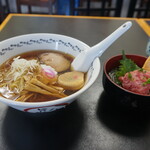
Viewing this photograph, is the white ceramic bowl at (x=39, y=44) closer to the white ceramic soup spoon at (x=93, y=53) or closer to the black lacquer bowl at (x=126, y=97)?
the white ceramic soup spoon at (x=93, y=53)

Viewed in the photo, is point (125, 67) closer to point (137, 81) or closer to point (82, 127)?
point (137, 81)

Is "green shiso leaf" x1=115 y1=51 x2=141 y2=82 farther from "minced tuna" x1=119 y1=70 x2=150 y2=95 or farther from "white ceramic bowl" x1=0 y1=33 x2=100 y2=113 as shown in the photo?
"white ceramic bowl" x1=0 y1=33 x2=100 y2=113

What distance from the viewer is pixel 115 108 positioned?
61cm

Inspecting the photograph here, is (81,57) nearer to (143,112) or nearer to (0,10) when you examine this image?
(143,112)

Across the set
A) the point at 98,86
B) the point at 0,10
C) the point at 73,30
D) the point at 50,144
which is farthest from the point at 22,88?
the point at 0,10

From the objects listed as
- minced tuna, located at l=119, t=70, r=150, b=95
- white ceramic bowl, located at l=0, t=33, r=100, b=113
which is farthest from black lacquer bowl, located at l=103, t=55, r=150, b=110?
white ceramic bowl, located at l=0, t=33, r=100, b=113

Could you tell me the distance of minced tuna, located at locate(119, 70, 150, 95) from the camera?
0.54 m

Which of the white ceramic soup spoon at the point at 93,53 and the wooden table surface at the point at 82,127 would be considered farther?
the white ceramic soup spoon at the point at 93,53

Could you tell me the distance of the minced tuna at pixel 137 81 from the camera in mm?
543

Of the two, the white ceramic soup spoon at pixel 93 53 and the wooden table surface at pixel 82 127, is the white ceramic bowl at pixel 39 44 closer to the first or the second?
the white ceramic soup spoon at pixel 93 53

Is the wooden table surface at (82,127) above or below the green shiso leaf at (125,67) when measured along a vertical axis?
below

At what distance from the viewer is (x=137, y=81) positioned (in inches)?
21.9

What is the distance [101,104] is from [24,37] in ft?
1.34

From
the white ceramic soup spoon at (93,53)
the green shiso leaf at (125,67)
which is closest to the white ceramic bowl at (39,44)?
the white ceramic soup spoon at (93,53)
